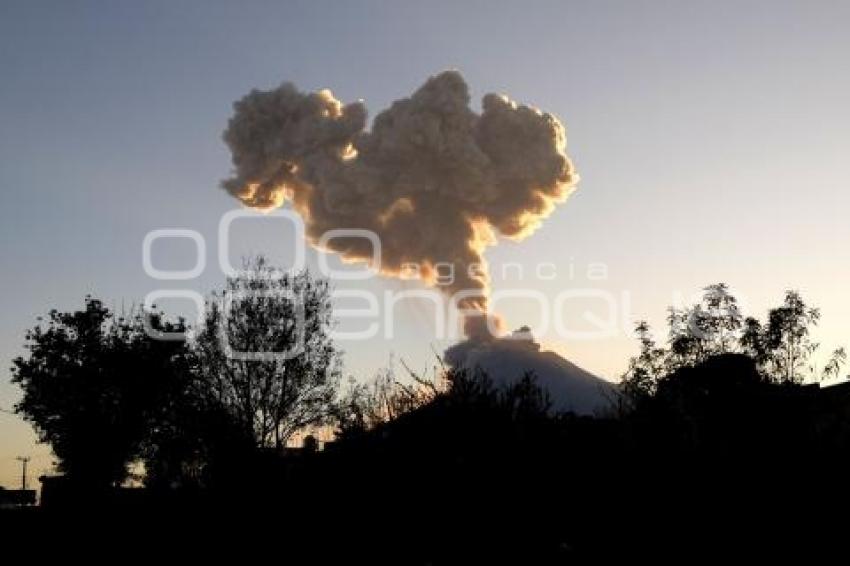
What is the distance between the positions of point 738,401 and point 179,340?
39.2 m

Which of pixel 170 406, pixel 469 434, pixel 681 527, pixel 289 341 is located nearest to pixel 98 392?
pixel 170 406

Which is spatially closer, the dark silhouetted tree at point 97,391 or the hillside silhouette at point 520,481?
the hillside silhouette at point 520,481

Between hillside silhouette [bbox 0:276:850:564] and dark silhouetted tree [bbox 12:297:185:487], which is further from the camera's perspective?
dark silhouetted tree [bbox 12:297:185:487]

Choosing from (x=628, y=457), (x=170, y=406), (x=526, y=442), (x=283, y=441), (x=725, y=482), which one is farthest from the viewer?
(x=170, y=406)

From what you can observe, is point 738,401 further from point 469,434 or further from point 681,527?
point 469,434

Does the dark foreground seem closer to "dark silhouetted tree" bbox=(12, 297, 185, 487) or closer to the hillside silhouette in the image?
the hillside silhouette

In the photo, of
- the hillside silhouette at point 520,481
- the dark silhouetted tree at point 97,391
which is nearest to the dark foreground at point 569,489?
the hillside silhouette at point 520,481

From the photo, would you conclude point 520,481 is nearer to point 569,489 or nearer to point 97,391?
point 569,489

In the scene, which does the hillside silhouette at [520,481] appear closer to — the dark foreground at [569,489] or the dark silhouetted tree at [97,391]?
the dark foreground at [569,489]

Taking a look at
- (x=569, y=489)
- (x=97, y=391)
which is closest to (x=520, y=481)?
(x=569, y=489)

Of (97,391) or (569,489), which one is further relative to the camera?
(97,391)

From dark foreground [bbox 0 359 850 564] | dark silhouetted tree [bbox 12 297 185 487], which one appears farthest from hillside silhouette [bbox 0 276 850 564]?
dark silhouetted tree [bbox 12 297 185 487]

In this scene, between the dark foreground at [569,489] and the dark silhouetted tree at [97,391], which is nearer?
the dark foreground at [569,489]

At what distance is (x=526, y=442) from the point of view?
26.2 ft
